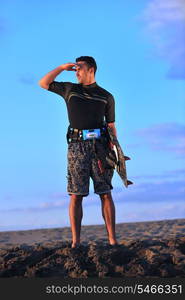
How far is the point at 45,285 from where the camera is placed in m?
6.60

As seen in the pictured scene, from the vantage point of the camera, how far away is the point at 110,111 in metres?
8.27

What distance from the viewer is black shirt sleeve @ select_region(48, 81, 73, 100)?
8.11m

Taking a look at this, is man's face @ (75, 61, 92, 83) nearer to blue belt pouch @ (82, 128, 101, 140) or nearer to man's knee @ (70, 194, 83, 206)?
blue belt pouch @ (82, 128, 101, 140)

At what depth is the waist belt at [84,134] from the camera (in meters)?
7.99

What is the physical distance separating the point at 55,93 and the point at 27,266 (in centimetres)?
261

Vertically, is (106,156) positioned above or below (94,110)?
below

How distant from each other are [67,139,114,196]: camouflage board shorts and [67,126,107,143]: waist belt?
0.06 metres

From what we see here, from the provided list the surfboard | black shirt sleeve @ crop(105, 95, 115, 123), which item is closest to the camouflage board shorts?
the surfboard

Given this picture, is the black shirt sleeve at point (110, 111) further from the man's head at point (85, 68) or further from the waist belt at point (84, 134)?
the man's head at point (85, 68)

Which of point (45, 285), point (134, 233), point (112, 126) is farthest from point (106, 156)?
point (134, 233)

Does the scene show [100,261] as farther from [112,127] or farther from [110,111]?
[110,111]

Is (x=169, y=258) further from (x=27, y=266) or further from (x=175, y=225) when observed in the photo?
(x=175, y=225)

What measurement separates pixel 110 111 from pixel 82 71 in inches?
29.5

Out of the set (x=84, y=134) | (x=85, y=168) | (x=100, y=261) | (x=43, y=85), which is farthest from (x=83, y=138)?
(x=100, y=261)
